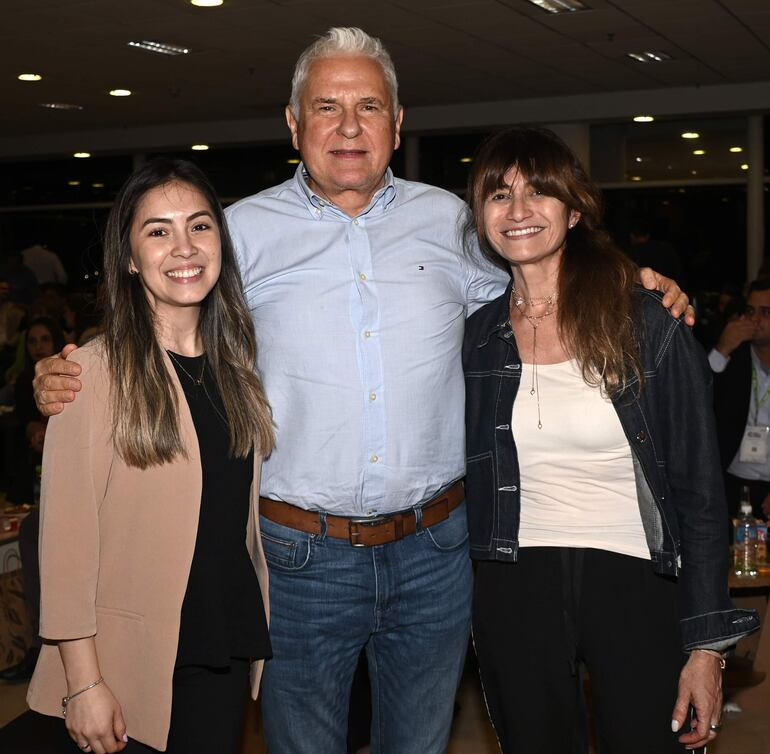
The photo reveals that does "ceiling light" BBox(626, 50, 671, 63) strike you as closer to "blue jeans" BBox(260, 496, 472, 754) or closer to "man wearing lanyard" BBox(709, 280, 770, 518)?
"man wearing lanyard" BBox(709, 280, 770, 518)

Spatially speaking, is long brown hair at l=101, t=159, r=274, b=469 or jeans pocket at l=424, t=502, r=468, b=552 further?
jeans pocket at l=424, t=502, r=468, b=552

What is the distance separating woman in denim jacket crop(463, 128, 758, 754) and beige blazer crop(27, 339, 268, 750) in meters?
0.70

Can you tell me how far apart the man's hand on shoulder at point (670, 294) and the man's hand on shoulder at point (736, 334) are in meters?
2.77

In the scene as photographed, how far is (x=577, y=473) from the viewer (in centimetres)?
221

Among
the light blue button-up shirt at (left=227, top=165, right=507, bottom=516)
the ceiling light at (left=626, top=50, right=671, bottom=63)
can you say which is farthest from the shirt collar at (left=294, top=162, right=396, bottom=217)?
the ceiling light at (left=626, top=50, right=671, bottom=63)

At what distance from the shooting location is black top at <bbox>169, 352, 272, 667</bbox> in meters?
2.07

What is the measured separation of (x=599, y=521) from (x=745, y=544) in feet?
7.05

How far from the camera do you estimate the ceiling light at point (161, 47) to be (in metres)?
8.18

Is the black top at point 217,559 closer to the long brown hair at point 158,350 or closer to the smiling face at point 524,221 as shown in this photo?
the long brown hair at point 158,350

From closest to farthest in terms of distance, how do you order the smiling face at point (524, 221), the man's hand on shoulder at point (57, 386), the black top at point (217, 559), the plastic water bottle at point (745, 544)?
1. the man's hand on shoulder at point (57, 386)
2. the black top at point (217, 559)
3. the smiling face at point (524, 221)
4. the plastic water bottle at point (745, 544)

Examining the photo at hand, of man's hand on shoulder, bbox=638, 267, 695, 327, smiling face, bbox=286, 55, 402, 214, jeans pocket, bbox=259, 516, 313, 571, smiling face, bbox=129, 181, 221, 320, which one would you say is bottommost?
jeans pocket, bbox=259, 516, 313, 571

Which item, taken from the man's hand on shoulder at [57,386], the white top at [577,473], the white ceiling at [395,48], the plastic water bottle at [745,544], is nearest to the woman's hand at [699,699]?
the white top at [577,473]

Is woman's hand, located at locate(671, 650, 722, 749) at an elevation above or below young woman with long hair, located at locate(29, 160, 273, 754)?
below

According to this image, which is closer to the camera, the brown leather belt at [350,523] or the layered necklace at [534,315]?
the layered necklace at [534,315]
